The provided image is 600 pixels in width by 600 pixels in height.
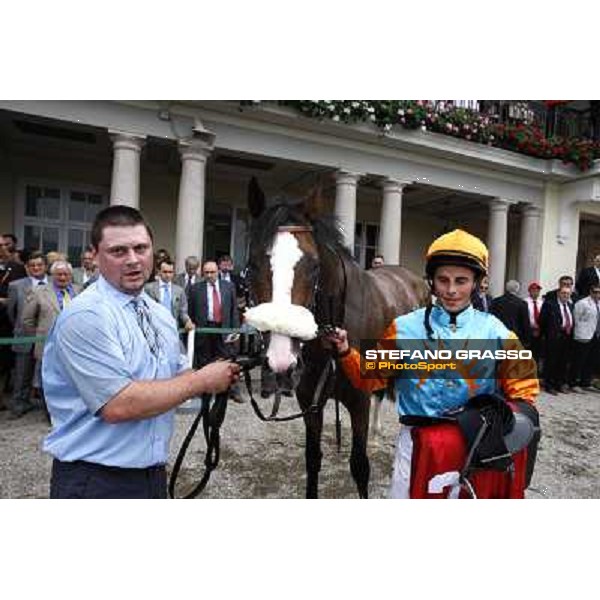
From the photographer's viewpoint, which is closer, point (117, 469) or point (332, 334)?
point (117, 469)

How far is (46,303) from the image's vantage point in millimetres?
4461

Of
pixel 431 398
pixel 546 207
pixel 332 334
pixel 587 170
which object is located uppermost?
pixel 587 170

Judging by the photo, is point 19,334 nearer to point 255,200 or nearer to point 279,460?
point 279,460

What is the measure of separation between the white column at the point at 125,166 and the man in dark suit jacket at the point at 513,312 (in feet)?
17.4

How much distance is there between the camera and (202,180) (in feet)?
20.7

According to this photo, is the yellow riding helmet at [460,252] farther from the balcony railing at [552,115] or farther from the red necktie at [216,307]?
the balcony railing at [552,115]

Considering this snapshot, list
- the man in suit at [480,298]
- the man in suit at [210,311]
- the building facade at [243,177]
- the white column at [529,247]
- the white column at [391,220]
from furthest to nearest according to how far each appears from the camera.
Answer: the white column at [529,247] → the white column at [391,220] → the building facade at [243,177] → the man in suit at [210,311] → the man in suit at [480,298]

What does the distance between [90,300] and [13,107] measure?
483 centimetres

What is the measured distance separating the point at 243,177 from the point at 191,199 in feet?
6.09

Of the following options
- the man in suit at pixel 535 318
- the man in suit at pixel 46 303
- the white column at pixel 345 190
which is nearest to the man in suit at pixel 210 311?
the man in suit at pixel 46 303

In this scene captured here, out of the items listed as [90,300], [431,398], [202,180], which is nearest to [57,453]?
[90,300]

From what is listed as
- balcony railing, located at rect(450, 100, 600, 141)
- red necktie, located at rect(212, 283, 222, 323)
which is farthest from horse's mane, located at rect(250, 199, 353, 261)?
balcony railing, located at rect(450, 100, 600, 141)

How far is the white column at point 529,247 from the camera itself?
25.5ft

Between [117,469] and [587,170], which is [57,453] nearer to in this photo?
[117,469]
